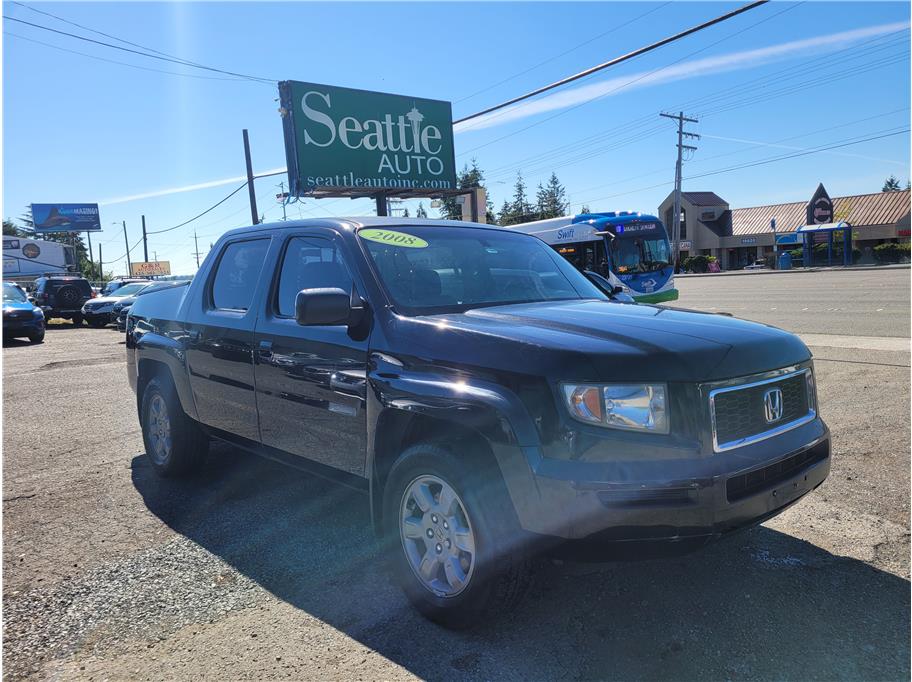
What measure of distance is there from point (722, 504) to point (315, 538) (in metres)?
2.45

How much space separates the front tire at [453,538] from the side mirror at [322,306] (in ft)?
2.39

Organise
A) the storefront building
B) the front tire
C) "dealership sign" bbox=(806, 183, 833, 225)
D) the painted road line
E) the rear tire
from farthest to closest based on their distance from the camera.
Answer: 1. "dealership sign" bbox=(806, 183, 833, 225)
2. the storefront building
3. the painted road line
4. the rear tire
5. the front tire

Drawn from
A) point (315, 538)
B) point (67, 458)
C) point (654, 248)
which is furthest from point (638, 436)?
point (654, 248)

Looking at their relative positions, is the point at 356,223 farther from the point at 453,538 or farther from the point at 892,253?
the point at 892,253

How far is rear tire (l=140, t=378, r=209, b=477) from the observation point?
16.2 feet

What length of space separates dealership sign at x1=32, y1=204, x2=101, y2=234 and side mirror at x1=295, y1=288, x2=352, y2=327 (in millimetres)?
80415

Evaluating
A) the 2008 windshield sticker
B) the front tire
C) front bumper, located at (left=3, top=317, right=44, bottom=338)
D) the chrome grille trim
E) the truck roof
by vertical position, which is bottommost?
the front tire

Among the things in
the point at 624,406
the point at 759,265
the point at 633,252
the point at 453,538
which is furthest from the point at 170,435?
the point at 759,265

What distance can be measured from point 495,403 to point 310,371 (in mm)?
1342

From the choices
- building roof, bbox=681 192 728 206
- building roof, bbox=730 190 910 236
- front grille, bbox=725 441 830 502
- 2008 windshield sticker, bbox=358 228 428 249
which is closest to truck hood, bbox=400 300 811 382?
front grille, bbox=725 441 830 502

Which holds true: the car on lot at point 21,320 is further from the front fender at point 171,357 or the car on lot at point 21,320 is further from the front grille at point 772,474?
the front grille at point 772,474

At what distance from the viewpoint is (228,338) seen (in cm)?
426

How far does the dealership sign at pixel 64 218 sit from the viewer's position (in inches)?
2815

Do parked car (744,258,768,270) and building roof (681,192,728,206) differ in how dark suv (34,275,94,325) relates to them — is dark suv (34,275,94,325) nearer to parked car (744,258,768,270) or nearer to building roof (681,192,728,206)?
parked car (744,258,768,270)
